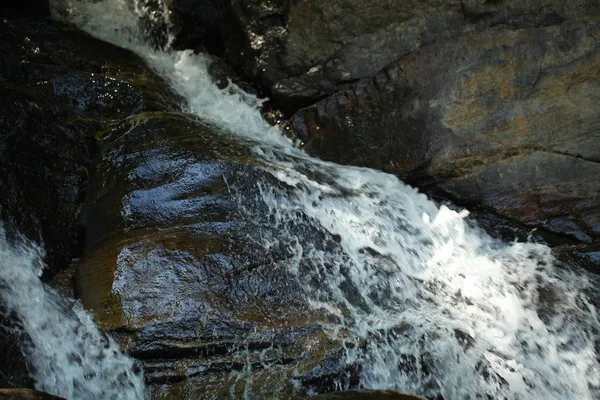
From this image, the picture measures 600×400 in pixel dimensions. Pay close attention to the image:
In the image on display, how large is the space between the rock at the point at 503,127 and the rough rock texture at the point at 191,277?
6.77 feet

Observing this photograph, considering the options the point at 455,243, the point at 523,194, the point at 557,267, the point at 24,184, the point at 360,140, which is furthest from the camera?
the point at 360,140

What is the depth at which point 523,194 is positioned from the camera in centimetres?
568

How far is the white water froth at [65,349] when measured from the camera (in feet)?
11.1

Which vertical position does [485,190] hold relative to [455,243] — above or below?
above

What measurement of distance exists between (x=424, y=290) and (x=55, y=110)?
3671 mm

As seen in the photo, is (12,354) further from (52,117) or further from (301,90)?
(301,90)

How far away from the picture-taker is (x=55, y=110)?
5047mm

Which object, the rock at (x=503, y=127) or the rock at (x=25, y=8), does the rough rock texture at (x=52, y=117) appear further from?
the rock at (x=503, y=127)

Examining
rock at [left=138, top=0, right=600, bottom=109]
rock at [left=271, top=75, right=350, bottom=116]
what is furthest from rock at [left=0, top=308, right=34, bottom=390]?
rock at [left=138, top=0, right=600, bottom=109]

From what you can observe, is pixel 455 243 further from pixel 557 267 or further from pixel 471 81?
pixel 471 81

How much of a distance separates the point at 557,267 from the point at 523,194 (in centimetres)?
102

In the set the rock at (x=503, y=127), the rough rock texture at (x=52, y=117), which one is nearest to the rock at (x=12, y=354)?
the rough rock texture at (x=52, y=117)

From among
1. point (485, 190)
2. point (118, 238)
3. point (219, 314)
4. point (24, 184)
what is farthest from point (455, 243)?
point (24, 184)

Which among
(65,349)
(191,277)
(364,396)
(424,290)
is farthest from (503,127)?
(65,349)
